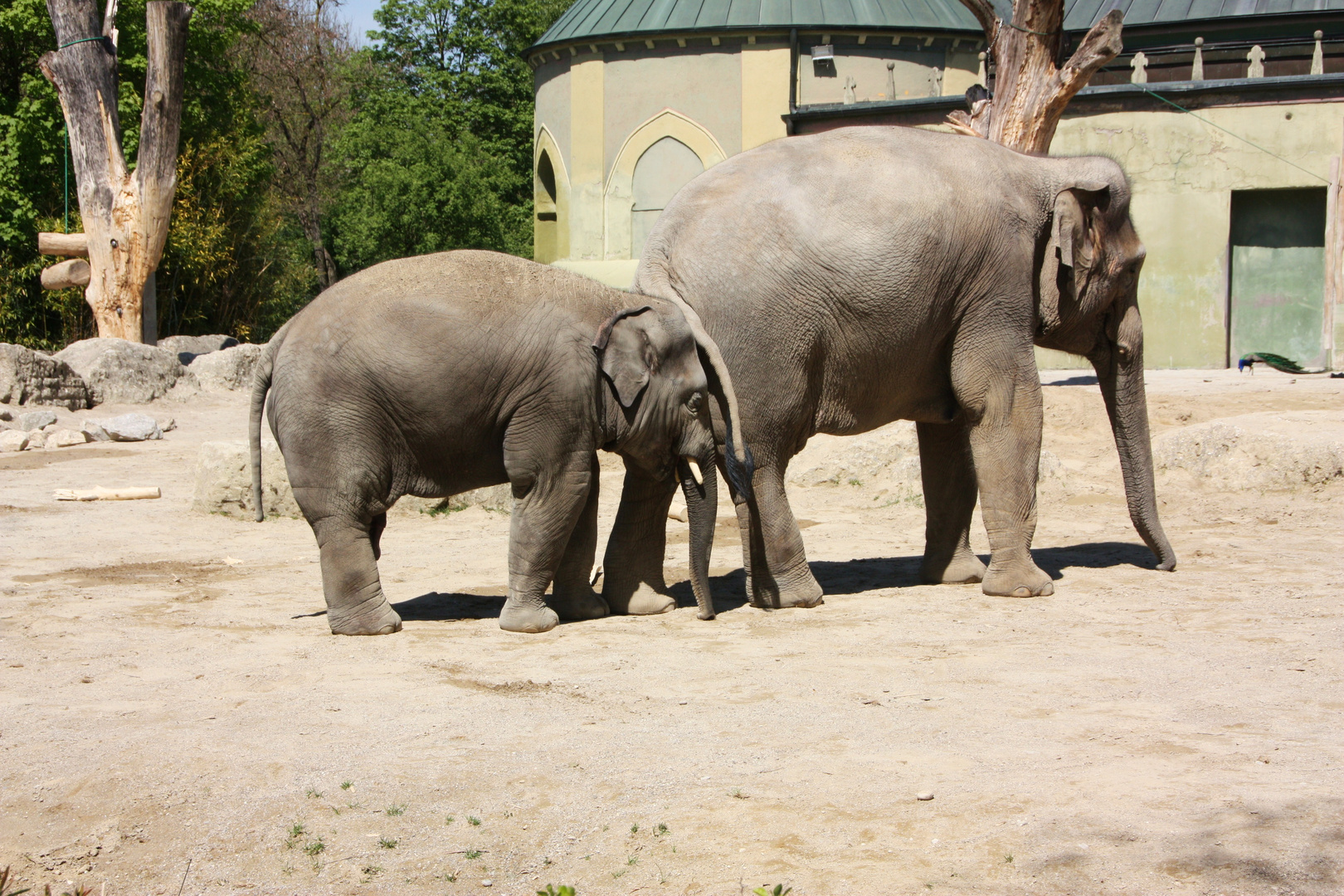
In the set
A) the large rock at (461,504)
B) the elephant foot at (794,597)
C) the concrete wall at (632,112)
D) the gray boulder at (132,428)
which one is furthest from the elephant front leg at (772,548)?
the concrete wall at (632,112)

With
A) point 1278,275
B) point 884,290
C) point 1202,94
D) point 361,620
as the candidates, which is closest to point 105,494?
point 361,620

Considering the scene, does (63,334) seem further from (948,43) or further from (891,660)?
(891,660)

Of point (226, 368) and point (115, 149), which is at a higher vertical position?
point (115, 149)

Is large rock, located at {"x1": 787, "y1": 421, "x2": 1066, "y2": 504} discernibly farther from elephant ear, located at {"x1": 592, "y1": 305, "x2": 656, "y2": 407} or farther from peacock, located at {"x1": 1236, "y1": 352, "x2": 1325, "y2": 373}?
peacock, located at {"x1": 1236, "y1": 352, "x2": 1325, "y2": 373}

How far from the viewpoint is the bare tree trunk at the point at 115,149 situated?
19094 mm

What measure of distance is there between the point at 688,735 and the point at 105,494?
25.3 feet

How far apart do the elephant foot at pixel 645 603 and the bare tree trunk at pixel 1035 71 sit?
23.6ft

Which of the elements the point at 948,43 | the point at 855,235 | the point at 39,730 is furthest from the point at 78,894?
the point at 948,43

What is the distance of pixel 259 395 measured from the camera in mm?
→ 6082

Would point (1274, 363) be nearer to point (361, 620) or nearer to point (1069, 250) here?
point (1069, 250)

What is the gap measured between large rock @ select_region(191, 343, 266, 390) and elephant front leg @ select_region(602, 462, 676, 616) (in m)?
13.0

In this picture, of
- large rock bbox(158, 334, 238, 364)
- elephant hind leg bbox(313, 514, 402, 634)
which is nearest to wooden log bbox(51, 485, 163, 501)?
elephant hind leg bbox(313, 514, 402, 634)

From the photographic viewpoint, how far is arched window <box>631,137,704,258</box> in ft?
88.3

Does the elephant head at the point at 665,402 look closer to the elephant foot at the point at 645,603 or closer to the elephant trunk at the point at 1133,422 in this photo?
the elephant foot at the point at 645,603
